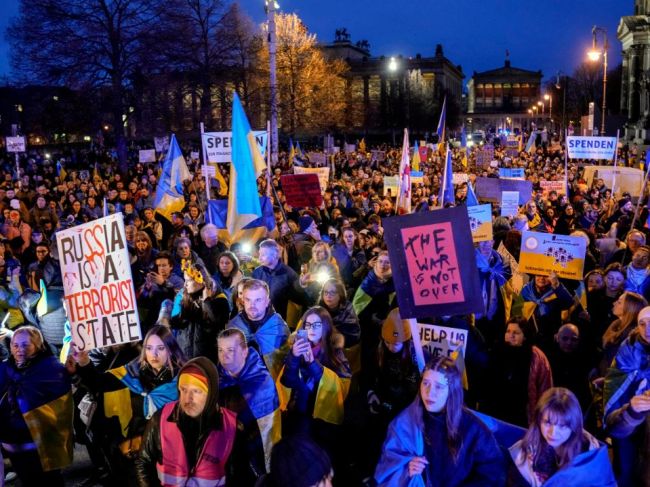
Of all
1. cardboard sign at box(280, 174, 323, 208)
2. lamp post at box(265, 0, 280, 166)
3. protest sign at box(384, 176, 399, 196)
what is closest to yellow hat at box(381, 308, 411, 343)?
cardboard sign at box(280, 174, 323, 208)

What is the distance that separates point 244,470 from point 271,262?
311 centimetres

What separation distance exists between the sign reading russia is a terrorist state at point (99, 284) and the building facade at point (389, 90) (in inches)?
2169

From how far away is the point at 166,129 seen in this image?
30406mm

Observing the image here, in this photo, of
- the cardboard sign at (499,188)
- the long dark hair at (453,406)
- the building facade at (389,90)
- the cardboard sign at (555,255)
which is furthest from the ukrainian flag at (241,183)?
the building facade at (389,90)

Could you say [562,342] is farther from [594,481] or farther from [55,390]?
[55,390]

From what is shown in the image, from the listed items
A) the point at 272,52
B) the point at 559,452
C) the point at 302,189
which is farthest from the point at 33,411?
the point at 272,52

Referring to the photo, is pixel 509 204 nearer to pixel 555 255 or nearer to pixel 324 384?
pixel 555 255

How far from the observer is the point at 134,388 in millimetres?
4230

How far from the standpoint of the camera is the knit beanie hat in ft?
8.07

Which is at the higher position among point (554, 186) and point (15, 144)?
point (15, 144)

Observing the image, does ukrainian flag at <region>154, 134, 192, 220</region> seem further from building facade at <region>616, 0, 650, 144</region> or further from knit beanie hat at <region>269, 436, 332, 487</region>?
building facade at <region>616, 0, 650, 144</region>

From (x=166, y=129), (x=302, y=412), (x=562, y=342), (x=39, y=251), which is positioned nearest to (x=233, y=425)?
(x=302, y=412)

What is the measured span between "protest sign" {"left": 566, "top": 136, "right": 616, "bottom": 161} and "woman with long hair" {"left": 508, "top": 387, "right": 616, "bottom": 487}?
41.7ft

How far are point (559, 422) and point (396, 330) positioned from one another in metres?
1.70
